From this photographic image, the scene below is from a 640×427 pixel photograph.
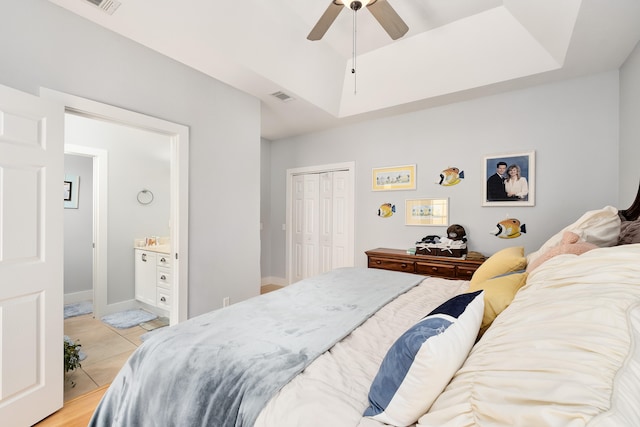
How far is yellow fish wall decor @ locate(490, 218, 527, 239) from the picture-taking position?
3082mm

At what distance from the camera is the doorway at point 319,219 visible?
4352 mm

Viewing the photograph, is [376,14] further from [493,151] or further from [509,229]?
[509,229]

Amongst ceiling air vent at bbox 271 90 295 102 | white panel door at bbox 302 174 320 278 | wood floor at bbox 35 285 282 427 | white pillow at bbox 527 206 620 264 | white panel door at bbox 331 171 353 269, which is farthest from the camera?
white panel door at bbox 302 174 320 278

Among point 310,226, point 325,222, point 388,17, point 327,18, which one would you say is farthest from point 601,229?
point 310,226

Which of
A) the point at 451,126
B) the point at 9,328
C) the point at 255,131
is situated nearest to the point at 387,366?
the point at 9,328

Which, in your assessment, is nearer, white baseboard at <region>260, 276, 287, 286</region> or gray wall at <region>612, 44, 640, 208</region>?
Answer: gray wall at <region>612, 44, 640, 208</region>

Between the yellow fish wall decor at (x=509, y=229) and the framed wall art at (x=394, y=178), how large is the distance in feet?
3.48

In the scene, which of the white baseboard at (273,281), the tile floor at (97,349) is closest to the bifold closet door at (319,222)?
the white baseboard at (273,281)

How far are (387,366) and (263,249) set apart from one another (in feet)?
14.7

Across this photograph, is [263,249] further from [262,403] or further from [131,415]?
[262,403]

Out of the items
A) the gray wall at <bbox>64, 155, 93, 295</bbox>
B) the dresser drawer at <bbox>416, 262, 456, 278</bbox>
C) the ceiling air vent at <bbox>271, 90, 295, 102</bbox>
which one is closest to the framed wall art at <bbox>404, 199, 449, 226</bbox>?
the dresser drawer at <bbox>416, 262, 456, 278</bbox>

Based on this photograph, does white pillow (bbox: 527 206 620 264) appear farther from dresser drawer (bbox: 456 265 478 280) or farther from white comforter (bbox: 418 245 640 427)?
dresser drawer (bbox: 456 265 478 280)

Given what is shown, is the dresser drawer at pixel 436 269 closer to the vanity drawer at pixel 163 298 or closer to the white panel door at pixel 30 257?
the vanity drawer at pixel 163 298

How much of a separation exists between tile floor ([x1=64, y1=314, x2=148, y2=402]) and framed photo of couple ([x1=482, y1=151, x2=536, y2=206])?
4025 millimetres
